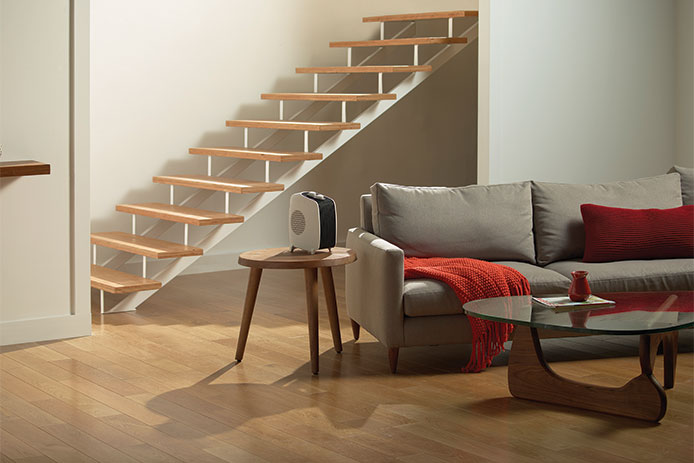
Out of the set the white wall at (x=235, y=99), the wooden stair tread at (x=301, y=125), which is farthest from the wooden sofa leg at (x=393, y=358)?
the white wall at (x=235, y=99)

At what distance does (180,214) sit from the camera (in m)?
5.81

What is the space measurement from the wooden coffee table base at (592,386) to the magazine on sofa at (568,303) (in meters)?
0.12

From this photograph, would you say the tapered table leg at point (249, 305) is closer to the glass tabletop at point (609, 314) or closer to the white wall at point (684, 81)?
the glass tabletop at point (609, 314)

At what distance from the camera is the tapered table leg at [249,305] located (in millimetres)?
4215

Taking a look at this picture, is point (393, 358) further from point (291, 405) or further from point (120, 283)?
point (120, 283)

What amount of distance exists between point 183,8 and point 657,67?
342 centimetres

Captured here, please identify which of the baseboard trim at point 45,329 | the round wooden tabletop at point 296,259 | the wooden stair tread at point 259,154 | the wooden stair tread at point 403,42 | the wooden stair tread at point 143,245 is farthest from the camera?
the wooden stair tread at point 403,42

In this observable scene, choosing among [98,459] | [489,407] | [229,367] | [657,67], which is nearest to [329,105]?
[657,67]

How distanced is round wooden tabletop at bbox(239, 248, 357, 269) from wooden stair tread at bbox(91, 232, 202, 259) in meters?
1.40

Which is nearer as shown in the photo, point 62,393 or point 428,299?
point 62,393

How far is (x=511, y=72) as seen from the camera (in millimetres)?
6227

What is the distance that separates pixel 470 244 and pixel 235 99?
297 centimetres

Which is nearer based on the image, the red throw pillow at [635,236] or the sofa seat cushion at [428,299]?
the sofa seat cushion at [428,299]

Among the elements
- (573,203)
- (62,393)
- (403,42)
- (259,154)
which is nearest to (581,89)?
(403,42)
